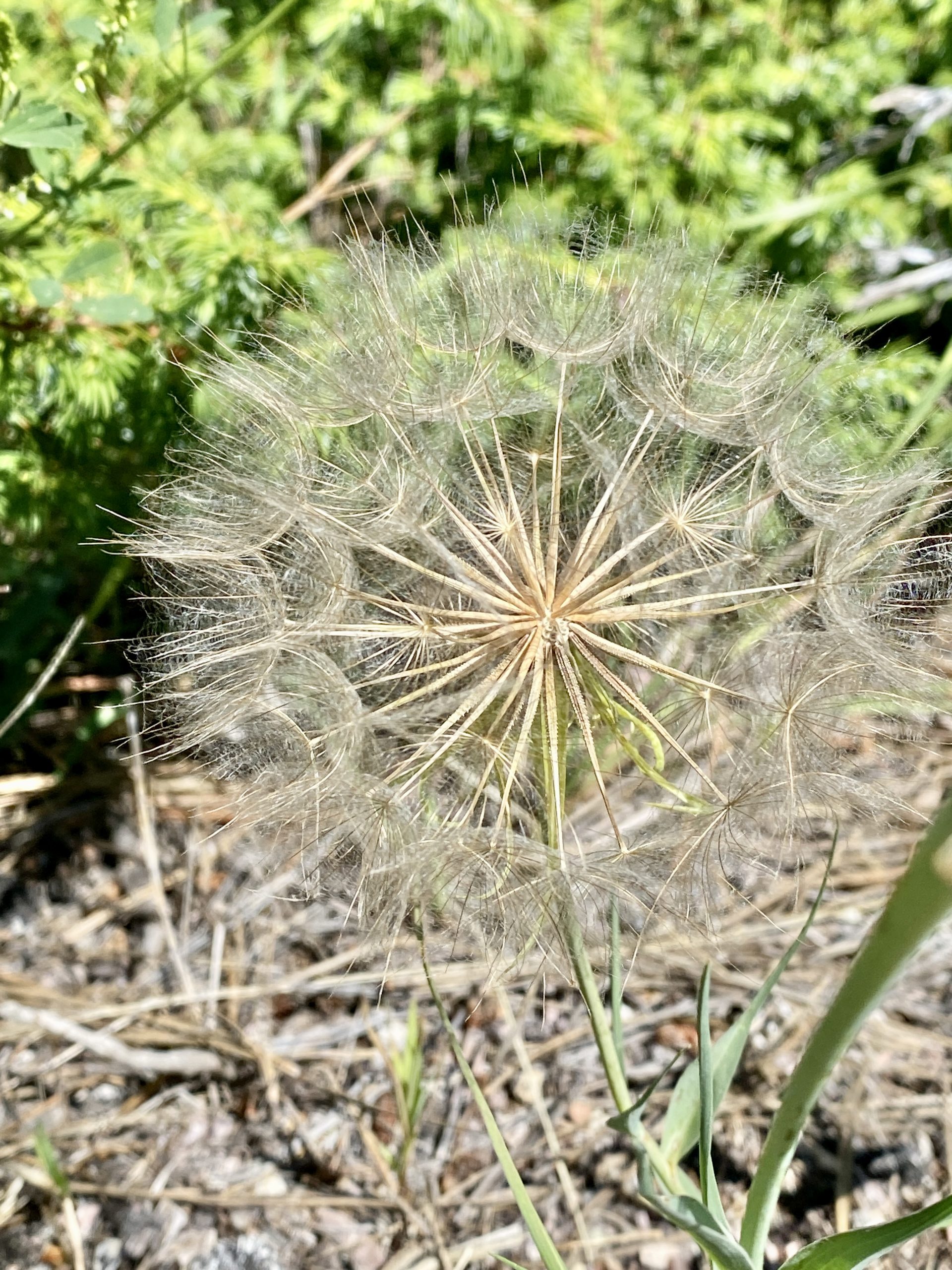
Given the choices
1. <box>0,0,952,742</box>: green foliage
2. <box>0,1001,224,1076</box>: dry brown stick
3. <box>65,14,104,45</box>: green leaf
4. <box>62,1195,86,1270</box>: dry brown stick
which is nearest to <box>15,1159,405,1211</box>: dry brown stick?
<box>62,1195,86,1270</box>: dry brown stick

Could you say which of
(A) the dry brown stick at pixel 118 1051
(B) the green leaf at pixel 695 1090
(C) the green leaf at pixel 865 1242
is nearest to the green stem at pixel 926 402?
(B) the green leaf at pixel 695 1090

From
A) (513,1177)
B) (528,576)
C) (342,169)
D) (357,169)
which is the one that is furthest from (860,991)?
(357,169)

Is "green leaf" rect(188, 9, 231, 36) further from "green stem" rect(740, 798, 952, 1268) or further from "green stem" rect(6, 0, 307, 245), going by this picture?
"green stem" rect(740, 798, 952, 1268)

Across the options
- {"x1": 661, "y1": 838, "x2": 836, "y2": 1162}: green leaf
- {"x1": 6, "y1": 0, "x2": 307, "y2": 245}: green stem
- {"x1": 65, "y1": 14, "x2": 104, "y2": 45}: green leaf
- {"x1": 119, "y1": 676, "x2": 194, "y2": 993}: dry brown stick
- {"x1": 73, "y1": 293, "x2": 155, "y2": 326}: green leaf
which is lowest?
{"x1": 661, "y1": 838, "x2": 836, "y2": 1162}: green leaf

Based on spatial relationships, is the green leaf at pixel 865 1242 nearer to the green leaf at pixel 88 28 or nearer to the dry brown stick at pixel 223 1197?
the dry brown stick at pixel 223 1197

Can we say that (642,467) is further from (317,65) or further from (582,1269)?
(317,65)
